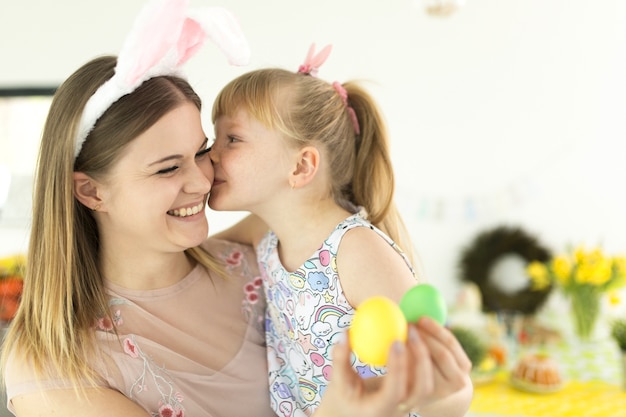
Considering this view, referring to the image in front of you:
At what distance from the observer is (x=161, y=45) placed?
1144 millimetres

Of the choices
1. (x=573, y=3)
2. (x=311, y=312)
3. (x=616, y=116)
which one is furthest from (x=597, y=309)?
(x=311, y=312)

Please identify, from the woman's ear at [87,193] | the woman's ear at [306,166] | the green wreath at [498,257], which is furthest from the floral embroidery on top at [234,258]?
the green wreath at [498,257]

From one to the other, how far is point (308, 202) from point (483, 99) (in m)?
2.34

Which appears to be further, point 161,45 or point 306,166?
point 306,166

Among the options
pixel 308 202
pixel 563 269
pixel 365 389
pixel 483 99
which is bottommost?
pixel 563 269

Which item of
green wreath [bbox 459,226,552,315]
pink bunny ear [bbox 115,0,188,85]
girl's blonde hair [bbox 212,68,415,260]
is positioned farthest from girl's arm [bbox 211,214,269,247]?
green wreath [bbox 459,226,552,315]

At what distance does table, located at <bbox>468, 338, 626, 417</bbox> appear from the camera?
235cm

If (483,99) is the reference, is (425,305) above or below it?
below

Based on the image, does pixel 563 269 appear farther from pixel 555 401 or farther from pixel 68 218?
pixel 68 218

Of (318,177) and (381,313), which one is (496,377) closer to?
(318,177)

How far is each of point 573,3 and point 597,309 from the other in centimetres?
163

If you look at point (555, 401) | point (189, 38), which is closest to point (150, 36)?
point (189, 38)

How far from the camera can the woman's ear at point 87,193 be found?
126 cm

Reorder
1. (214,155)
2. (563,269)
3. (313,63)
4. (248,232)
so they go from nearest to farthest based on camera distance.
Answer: (214,155)
(313,63)
(248,232)
(563,269)
